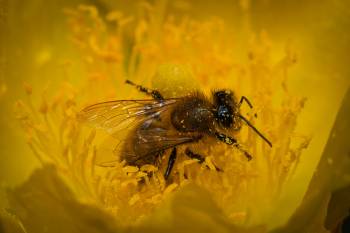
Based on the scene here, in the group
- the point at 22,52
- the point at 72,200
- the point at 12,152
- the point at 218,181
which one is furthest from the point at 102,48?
the point at 72,200

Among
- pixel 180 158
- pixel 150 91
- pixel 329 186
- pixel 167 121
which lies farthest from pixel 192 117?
pixel 329 186

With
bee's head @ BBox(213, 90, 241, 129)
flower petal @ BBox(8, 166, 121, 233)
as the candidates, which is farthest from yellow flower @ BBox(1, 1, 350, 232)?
bee's head @ BBox(213, 90, 241, 129)

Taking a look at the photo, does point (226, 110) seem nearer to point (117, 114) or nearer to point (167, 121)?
point (167, 121)

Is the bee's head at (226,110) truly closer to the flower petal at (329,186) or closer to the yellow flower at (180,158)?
the yellow flower at (180,158)

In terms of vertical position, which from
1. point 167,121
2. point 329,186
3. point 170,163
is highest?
point 167,121

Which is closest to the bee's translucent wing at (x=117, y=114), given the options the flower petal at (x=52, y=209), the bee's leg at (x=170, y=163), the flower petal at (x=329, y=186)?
the bee's leg at (x=170, y=163)

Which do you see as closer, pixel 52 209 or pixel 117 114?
pixel 52 209
